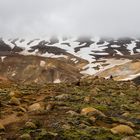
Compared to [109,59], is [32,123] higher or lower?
lower

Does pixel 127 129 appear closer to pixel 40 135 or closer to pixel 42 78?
pixel 40 135

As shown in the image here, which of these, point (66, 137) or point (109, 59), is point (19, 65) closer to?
point (109, 59)

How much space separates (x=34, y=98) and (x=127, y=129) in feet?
23.0

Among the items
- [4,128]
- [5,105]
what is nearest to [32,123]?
[4,128]

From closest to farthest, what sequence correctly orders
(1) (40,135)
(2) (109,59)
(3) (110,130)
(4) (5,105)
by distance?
(1) (40,135) < (3) (110,130) < (4) (5,105) < (2) (109,59)

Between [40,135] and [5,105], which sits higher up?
[5,105]

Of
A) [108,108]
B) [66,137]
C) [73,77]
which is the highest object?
[73,77]

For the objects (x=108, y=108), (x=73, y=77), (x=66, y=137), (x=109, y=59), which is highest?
(x=109, y=59)

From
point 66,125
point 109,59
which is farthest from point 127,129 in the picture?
point 109,59

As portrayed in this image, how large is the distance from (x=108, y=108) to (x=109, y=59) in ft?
561

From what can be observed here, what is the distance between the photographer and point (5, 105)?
15945 mm

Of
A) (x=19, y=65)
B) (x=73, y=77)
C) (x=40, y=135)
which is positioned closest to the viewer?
(x=40, y=135)

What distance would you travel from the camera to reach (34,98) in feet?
61.2

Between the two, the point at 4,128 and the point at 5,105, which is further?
the point at 5,105
